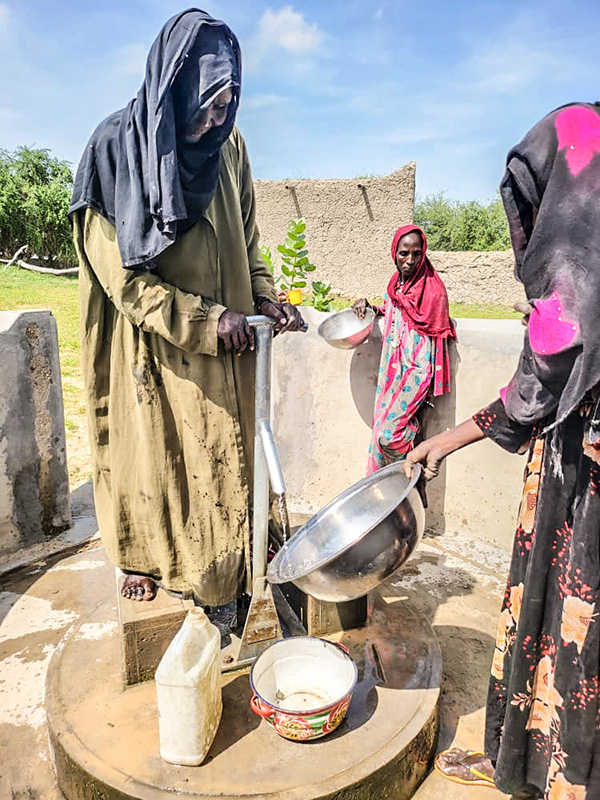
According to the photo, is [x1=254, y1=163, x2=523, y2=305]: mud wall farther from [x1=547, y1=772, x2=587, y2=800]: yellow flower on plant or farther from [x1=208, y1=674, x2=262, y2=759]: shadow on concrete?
[x1=547, y1=772, x2=587, y2=800]: yellow flower on plant

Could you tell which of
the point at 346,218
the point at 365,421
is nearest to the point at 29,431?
the point at 365,421

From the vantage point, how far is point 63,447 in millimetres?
3211

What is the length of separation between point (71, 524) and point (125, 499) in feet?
5.02

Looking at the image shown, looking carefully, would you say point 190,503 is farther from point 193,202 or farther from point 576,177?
point 576,177

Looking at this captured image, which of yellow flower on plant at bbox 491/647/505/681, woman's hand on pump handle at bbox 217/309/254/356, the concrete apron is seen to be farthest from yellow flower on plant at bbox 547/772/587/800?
woman's hand on pump handle at bbox 217/309/254/356

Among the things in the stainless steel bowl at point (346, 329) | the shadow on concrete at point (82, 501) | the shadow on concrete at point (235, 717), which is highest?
the stainless steel bowl at point (346, 329)

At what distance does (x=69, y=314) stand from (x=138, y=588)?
965cm

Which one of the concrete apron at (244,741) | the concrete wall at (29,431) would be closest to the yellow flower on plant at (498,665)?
the concrete apron at (244,741)

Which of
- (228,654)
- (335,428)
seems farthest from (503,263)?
(228,654)

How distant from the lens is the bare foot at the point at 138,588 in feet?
6.54

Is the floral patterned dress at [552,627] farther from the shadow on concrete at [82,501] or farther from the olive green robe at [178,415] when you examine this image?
the shadow on concrete at [82,501]

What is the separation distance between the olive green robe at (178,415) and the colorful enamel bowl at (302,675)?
31cm

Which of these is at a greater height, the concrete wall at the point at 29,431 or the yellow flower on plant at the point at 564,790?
the concrete wall at the point at 29,431

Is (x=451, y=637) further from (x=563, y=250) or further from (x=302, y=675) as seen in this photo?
(x=563, y=250)
